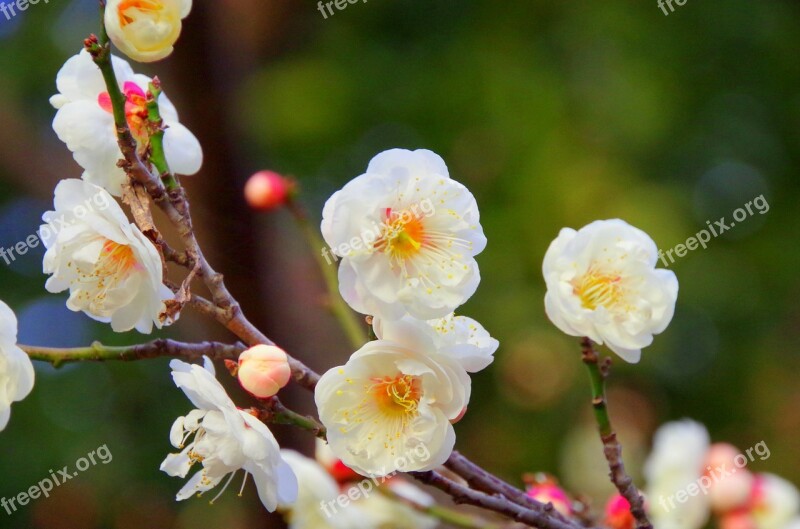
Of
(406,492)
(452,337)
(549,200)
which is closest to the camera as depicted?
(452,337)

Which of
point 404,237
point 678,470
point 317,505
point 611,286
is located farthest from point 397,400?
point 678,470

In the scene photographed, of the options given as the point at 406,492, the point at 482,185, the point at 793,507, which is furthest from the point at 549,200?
the point at 406,492

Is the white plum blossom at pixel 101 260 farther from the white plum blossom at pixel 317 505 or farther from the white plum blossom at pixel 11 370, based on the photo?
the white plum blossom at pixel 317 505

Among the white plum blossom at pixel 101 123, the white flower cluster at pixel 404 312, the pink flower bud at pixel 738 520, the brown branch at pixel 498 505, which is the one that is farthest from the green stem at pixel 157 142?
the pink flower bud at pixel 738 520

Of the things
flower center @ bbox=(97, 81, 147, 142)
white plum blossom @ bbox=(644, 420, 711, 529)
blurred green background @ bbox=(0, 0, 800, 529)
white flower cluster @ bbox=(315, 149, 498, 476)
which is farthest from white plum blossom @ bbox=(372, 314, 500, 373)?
blurred green background @ bbox=(0, 0, 800, 529)

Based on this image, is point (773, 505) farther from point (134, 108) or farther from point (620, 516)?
point (134, 108)

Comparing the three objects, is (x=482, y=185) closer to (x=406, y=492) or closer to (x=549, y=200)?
(x=549, y=200)
